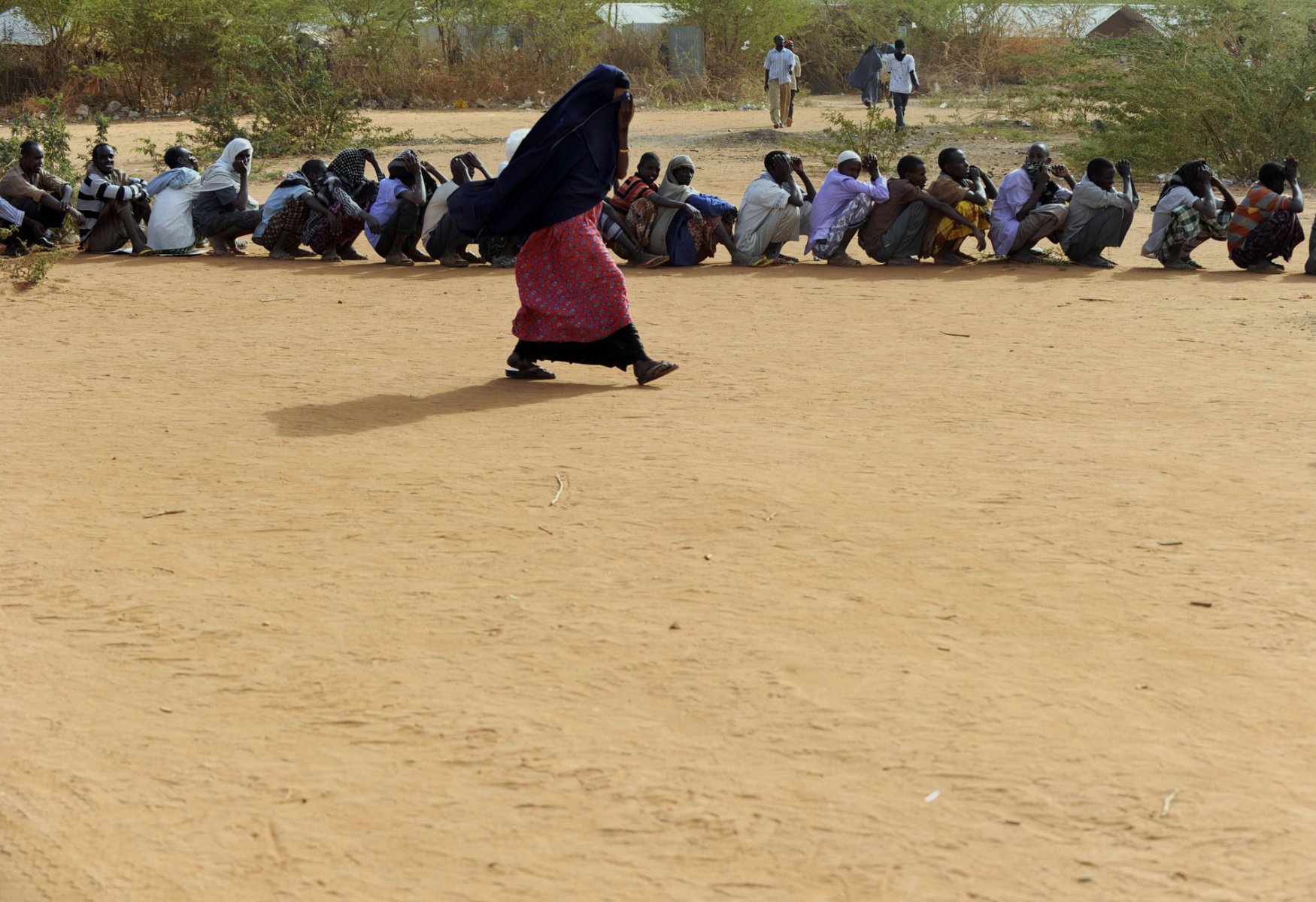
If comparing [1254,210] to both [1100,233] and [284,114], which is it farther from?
[284,114]

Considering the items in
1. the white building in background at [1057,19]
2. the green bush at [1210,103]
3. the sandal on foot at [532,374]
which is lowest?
the sandal on foot at [532,374]

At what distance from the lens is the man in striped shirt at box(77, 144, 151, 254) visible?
11508mm

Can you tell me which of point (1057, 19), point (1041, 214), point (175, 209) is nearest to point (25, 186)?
point (175, 209)

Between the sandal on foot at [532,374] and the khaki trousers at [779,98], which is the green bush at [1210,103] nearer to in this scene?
the khaki trousers at [779,98]

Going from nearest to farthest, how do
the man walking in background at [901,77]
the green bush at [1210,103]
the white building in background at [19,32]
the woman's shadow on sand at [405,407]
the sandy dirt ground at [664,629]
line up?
the sandy dirt ground at [664,629], the woman's shadow on sand at [405,407], the green bush at [1210,103], the man walking in background at [901,77], the white building in background at [19,32]

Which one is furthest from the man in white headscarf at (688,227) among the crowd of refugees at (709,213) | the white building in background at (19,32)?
the white building in background at (19,32)

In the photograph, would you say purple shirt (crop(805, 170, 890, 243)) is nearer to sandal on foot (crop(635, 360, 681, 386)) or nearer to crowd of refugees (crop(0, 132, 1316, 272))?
crowd of refugees (crop(0, 132, 1316, 272))

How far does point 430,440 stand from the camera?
5.84m

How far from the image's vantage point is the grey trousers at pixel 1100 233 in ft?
34.7

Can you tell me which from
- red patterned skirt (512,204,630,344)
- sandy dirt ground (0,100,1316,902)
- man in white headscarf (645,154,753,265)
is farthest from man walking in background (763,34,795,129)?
red patterned skirt (512,204,630,344)

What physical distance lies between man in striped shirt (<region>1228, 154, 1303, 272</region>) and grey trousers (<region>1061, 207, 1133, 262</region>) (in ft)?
2.53

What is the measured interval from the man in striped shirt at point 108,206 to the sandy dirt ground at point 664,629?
439 centimetres

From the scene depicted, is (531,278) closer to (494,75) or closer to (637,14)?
(494,75)

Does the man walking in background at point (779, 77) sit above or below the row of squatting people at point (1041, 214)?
above
